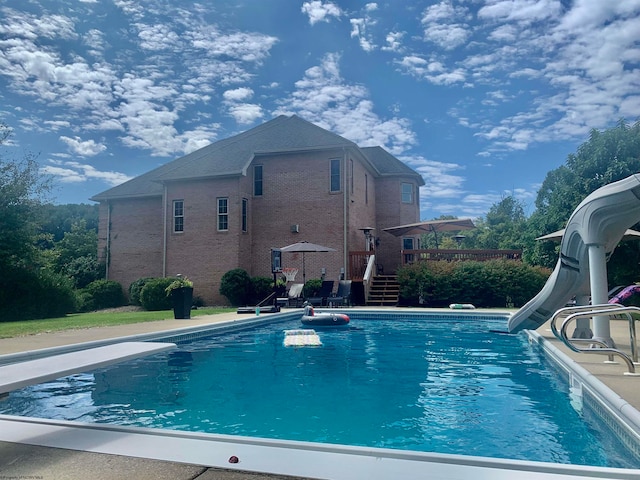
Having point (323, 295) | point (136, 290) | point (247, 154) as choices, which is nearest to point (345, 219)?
point (323, 295)

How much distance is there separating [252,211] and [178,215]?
13.1 ft

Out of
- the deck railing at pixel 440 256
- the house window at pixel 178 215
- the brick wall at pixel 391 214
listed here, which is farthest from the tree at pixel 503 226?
the house window at pixel 178 215

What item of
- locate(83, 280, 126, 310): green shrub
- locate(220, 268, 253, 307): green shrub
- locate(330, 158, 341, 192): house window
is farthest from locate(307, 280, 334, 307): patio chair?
locate(83, 280, 126, 310): green shrub

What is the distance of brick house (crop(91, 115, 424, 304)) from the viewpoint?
22188mm

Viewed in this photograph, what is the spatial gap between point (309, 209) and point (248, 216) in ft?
10.7

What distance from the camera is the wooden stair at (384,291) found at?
1991 cm

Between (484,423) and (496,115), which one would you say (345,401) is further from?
(496,115)

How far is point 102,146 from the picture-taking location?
2830 centimetres

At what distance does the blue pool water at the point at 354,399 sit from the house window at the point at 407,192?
18185 mm

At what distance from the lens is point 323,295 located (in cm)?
1984

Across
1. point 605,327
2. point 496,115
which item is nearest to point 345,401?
point 605,327

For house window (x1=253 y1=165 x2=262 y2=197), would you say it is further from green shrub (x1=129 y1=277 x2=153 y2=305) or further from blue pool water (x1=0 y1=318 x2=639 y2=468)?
blue pool water (x1=0 y1=318 x2=639 y2=468)

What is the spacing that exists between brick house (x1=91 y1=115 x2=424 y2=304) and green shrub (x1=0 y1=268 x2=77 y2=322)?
6589 mm

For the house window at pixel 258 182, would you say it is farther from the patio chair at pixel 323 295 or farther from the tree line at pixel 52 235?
the tree line at pixel 52 235
